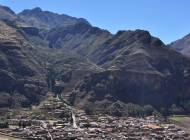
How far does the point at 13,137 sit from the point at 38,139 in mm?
9134

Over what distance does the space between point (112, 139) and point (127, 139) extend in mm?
6325

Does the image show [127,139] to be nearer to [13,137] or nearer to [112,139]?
[112,139]

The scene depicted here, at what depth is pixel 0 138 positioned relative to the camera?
183 m

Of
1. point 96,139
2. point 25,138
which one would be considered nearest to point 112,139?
point 96,139

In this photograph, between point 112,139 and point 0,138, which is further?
point 112,139

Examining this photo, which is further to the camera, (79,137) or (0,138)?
(79,137)

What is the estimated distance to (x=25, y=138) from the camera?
632 feet

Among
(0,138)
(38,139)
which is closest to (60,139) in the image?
(38,139)

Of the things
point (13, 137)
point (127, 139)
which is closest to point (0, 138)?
point (13, 137)

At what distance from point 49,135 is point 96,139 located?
59.0ft

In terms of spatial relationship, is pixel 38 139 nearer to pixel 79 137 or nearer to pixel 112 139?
pixel 79 137

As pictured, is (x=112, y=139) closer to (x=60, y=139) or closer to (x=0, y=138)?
(x=60, y=139)

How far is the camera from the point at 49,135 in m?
199

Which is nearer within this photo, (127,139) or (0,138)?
(0,138)
